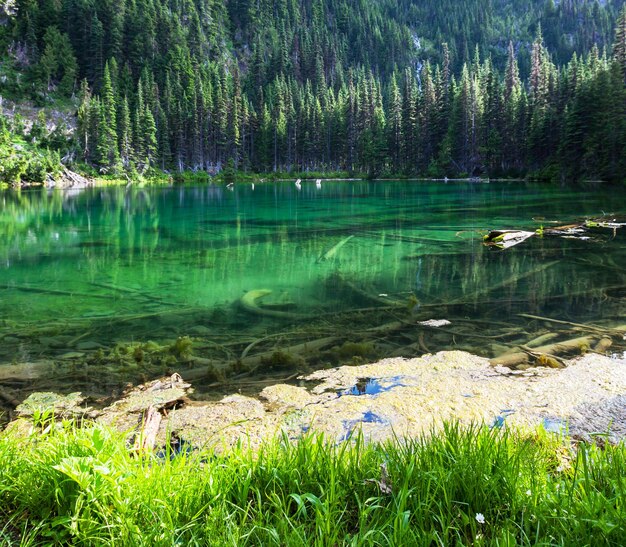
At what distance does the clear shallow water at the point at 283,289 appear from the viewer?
8539mm

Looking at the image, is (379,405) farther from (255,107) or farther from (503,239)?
(255,107)

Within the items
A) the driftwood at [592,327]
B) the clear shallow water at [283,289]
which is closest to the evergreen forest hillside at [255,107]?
the clear shallow water at [283,289]

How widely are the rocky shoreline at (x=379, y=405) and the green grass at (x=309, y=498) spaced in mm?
1387

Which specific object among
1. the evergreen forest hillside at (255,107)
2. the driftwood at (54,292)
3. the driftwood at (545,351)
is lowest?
the driftwood at (545,351)

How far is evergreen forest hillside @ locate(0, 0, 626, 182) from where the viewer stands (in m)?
68.2

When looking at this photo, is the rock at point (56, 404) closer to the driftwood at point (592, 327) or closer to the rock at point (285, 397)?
the rock at point (285, 397)

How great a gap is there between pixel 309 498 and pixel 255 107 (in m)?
141

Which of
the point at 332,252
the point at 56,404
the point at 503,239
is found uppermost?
the point at 503,239

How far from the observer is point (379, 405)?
6.07 metres

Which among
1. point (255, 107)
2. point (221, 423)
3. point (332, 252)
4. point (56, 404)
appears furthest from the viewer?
point (255, 107)

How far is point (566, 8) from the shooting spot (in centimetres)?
19538

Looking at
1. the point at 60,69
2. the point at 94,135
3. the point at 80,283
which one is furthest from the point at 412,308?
the point at 60,69

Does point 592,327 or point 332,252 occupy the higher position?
point 332,252

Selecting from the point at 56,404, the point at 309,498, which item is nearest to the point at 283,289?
the point at 56,404
